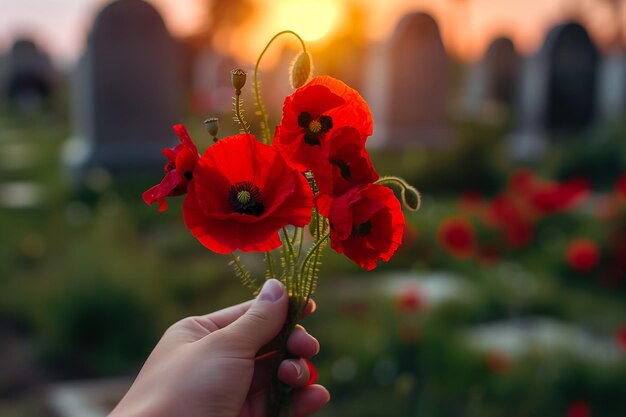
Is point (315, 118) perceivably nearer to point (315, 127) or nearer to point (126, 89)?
point (315, 127)

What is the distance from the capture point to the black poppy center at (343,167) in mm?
992

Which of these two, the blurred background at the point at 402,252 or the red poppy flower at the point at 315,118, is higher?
the red poppy flower at the point at 315,118

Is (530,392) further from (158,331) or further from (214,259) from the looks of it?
(214,259)

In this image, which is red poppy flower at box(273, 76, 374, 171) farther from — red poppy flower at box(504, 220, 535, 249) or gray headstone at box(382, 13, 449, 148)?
gray headstone at box(382, 13, 449, 148)

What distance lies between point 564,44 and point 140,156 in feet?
20.7

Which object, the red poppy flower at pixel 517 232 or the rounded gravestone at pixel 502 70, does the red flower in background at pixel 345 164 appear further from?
the rounded gravestone at pixel 502 70

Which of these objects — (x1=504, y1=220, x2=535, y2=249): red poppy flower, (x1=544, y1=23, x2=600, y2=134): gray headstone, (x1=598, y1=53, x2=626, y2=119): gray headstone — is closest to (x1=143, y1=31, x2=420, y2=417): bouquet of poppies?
(x1=504, y1=220, x2=535, y2=249): red poppy flower

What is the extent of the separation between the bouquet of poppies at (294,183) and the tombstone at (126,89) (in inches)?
241

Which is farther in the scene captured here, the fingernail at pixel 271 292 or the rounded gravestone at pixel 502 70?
the rounded gravestone at pixel 502 70

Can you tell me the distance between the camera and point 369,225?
1011 millimetres

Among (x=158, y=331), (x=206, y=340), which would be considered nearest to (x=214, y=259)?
(x=158, y=331)

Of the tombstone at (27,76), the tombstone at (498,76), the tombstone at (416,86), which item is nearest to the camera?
the tombstone at (416,86)

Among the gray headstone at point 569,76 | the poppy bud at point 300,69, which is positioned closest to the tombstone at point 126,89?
the gray headstone at point 569,76

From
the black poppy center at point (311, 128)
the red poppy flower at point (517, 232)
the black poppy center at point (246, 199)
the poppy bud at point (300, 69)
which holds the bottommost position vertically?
the red poppy flower at point (517, 232)
